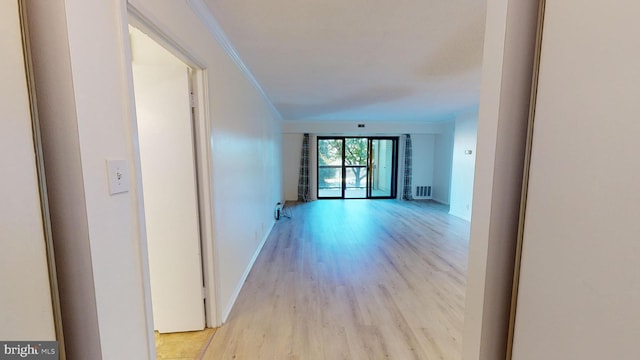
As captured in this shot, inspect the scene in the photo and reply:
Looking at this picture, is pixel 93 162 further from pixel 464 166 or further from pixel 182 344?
pixel 464 166

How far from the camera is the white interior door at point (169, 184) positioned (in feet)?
5.34

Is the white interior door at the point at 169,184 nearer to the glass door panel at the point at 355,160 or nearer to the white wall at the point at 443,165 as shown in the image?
the glass door panel at the point at 355,160

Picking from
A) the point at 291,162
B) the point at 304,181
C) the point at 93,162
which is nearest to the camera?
the point at 93,162

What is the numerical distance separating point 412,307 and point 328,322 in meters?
0.82

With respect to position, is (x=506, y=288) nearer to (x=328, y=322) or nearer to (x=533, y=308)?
(x=533, y=308)

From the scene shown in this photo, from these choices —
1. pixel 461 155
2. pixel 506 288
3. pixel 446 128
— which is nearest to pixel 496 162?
pixel 506 288

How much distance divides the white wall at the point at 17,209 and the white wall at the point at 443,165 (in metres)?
7.79

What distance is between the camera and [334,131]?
→ 6973 mm

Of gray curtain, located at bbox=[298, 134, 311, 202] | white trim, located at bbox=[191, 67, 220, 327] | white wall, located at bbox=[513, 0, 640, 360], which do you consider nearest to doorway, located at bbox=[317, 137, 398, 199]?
gray curtain, located at bbox=[298, 134, 311, 202]

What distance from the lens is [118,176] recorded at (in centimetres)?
92

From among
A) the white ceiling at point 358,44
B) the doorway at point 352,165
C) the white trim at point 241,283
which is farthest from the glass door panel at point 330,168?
the white trim at point 241,283

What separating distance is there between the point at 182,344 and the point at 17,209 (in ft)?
5.38

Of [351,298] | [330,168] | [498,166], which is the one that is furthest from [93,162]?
[330,168]

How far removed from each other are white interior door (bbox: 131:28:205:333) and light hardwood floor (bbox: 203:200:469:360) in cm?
43
